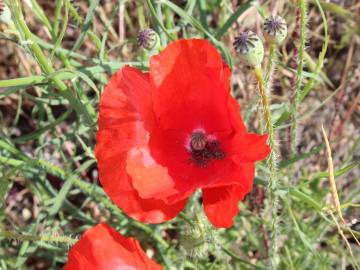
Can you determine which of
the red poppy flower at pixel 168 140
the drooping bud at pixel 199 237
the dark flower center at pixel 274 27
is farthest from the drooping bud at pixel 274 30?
the drooping bud at pixel 199 237

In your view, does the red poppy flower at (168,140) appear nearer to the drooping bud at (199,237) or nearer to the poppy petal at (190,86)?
the poppy petal at (190,86)

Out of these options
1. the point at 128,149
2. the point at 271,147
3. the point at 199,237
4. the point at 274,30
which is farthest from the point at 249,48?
the point at 199,237

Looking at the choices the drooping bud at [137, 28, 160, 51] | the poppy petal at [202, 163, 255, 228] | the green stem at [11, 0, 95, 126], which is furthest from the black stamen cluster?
the poppy petal at [202, 163, 255, 228]

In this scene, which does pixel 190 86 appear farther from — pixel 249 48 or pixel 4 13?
pixel 4 13

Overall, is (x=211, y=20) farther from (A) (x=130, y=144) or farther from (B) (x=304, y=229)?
(A) (x=130, y=144)

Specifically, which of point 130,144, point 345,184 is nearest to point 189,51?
point 130,144

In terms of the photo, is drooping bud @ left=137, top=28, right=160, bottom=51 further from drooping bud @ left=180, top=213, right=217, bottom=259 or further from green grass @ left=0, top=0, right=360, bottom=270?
drooping bud @ left=180, top=213, right=217, bottom=259
